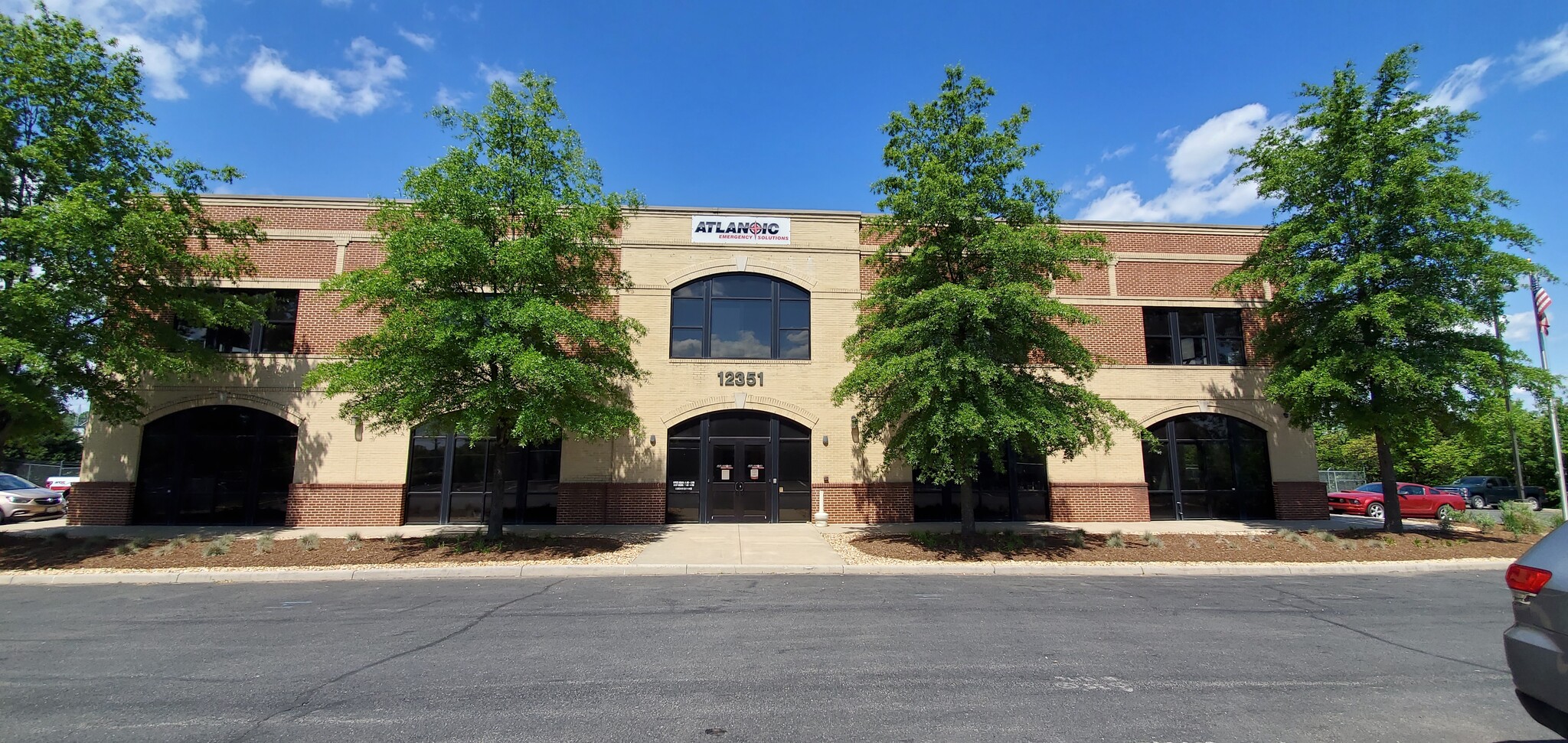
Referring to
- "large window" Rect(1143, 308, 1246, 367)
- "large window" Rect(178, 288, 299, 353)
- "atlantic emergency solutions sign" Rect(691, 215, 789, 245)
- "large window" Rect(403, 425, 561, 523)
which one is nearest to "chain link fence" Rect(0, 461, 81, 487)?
"large window" Rect(178, 288, 299, 353)

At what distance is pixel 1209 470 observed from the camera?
18.3m

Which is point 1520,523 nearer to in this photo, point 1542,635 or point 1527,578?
point 1527,578

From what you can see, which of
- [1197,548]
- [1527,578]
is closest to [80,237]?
[1527,578]

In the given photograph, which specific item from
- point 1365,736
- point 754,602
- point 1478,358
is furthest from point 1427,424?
point 754,602

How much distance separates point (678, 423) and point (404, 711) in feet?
40.1

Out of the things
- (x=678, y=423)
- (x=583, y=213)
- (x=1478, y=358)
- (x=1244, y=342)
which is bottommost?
(x=678, y=423)

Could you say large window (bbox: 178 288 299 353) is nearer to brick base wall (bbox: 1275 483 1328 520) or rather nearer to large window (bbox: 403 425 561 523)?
large window (bbox: 403 425 561 523)

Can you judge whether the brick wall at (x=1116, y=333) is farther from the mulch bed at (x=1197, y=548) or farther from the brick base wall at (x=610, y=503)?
the brick base wall at (x=610, y=503)

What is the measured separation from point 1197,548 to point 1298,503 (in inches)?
277

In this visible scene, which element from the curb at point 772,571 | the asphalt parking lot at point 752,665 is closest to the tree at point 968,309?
the curb at point 772,571

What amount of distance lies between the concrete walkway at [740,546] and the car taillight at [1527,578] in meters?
8.70

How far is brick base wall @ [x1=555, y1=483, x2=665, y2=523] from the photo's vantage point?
53.7 ft

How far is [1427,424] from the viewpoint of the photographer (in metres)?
14.7

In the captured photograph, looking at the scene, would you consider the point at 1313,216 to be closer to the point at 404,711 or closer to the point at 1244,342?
the point at 1244,342
